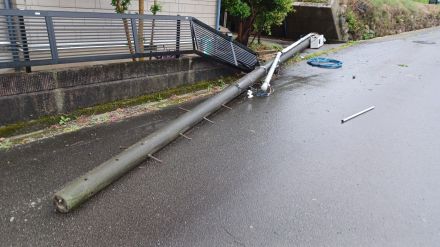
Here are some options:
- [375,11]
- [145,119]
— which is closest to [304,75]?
[145,119]

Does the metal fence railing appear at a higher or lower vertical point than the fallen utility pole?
higher

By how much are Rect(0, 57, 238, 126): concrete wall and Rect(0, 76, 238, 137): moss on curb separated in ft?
0.25

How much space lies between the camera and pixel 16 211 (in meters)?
3.10

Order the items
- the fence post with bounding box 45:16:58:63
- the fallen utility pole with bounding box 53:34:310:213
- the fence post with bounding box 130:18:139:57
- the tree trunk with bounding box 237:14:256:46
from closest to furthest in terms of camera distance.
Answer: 1. the fallen utility pole with bounding box 53:34:310:213
2. the fence post with bounding box 45:16:58:63
3. the fence post with bounding box 130:18:139:57
4. the tree trunk with bounding box 237:14:256:46

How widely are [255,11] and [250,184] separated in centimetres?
874

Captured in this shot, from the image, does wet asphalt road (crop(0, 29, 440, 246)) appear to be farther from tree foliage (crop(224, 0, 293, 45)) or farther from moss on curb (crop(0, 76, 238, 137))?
tree foliage (crop(224, 0, 293, 45))

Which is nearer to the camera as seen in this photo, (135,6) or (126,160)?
(126,160)

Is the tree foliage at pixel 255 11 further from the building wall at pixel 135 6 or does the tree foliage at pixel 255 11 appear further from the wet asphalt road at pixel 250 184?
the wet asphalt road at pixel 250 184

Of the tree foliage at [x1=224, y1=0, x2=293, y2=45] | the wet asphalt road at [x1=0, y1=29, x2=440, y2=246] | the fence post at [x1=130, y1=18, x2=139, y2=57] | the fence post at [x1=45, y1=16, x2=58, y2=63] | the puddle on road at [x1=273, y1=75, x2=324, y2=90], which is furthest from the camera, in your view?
the tree foliage at [x1=224, y1=0, x2=293, y2=45]

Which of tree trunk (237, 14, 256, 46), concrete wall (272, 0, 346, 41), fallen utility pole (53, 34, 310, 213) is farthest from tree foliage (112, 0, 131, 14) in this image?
concrete wall (272, 0, 346, 41)

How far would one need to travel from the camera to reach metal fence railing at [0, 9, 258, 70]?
14.7 ft

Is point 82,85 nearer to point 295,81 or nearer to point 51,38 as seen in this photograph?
point 51,38

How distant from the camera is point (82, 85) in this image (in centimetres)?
532

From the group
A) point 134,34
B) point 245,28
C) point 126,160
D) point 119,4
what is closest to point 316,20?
point 245,28
